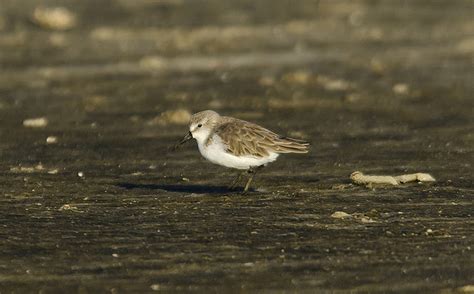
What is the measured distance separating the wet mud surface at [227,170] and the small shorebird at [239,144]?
1.05ft

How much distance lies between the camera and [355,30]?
23.7 metres

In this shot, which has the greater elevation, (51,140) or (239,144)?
(239,144)

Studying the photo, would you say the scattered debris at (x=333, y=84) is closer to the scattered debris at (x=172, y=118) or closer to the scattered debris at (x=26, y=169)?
the scattered debris at (x=172, y=118)

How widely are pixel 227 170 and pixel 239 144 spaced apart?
141 centimetres

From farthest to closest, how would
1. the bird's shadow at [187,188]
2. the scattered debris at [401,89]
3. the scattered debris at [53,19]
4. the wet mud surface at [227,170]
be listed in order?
the scattered debris at [53,19] < the scattered debris at [401,89] < the bird's shadow at [187,188] < the wet mud surface at [227,170]

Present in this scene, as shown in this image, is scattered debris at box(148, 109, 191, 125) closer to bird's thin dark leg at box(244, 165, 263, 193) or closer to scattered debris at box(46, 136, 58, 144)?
scattered debris at box(46, 136, 58, 144)

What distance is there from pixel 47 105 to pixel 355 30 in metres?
8.87

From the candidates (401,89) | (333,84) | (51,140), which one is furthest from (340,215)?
(333,84)

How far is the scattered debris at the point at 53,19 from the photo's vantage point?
22438 millimetres

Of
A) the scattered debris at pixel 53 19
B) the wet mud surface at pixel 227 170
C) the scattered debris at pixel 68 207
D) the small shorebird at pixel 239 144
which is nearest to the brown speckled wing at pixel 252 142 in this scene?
the small shorebird at pixel 239 144

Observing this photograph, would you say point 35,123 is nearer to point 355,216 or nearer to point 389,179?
point 389,179

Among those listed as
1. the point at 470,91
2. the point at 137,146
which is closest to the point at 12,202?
the point at 137,146

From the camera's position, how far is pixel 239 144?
36.3ft

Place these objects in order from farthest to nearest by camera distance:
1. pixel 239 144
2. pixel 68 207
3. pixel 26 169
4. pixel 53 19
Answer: pixel 53 19
pixel 26 169
pixel 239 144
pixel 68 207
